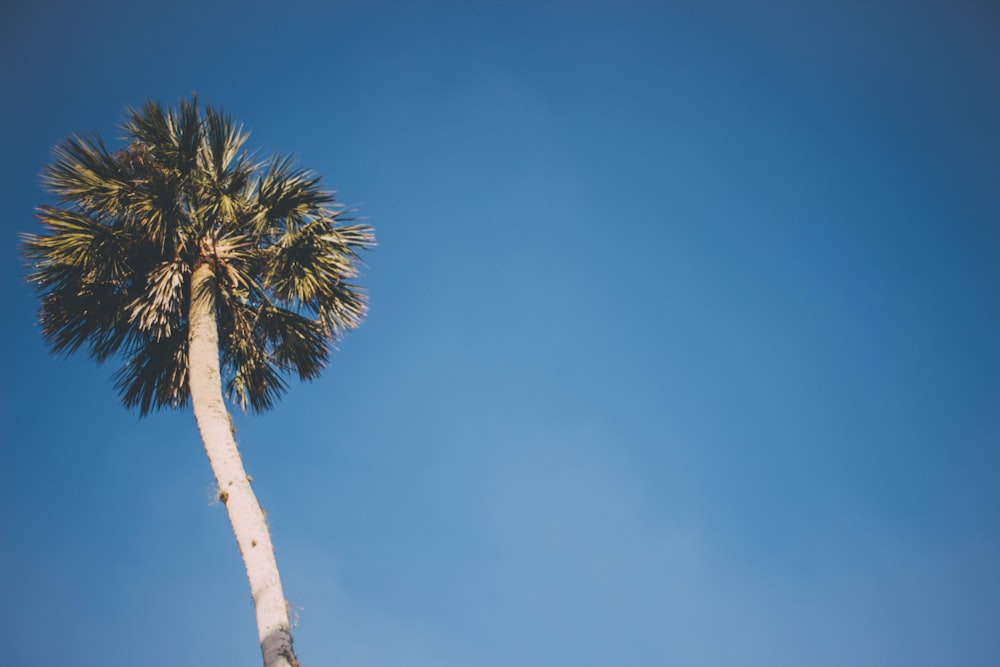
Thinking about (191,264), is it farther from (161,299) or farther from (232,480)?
(232,480)

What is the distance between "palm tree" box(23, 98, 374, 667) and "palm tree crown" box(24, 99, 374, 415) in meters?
0.02

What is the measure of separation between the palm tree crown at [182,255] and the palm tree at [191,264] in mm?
19

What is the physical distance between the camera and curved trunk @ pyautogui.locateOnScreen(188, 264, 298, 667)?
279 inches

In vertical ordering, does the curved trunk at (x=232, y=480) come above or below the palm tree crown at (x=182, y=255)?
below

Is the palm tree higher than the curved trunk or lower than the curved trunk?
higher

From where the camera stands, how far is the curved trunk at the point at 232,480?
23.2 feet

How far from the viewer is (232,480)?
8250mm

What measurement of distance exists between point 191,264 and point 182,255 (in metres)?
0.19

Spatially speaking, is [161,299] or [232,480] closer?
[232,480]

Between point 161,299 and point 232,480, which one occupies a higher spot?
point 161,299

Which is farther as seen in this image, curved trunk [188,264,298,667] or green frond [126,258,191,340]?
green frond [126,258,191,340]

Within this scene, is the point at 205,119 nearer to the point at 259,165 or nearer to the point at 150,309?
the point at 259,165

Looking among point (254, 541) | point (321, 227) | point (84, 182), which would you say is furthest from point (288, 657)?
point (84, 182)

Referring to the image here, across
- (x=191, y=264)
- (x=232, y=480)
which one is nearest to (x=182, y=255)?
(x=191, y=264)
